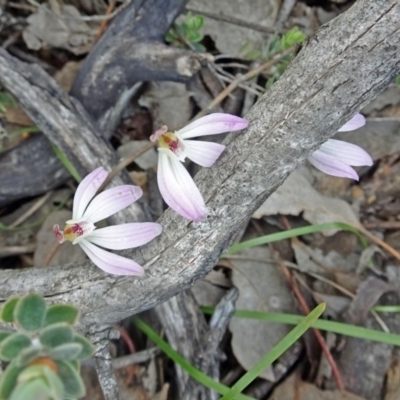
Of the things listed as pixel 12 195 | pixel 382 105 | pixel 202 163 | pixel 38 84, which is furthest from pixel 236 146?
pixel 382 105

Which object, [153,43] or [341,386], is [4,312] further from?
[341,386]

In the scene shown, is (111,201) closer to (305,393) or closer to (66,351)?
(66,351)

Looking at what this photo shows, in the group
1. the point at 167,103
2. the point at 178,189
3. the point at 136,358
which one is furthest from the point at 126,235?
the point at 167,103

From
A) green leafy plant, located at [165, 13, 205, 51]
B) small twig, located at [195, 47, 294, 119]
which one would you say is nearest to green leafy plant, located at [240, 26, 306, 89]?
small twig, located at [195, 47, 294, 119]

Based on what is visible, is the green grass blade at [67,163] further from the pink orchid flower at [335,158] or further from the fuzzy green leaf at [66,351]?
the fuzzy green leaf at [66,351]

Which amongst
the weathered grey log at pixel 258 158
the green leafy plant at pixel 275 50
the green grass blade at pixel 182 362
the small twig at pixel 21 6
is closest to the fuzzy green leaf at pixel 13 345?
the weathered grey log at pixel 258 158
